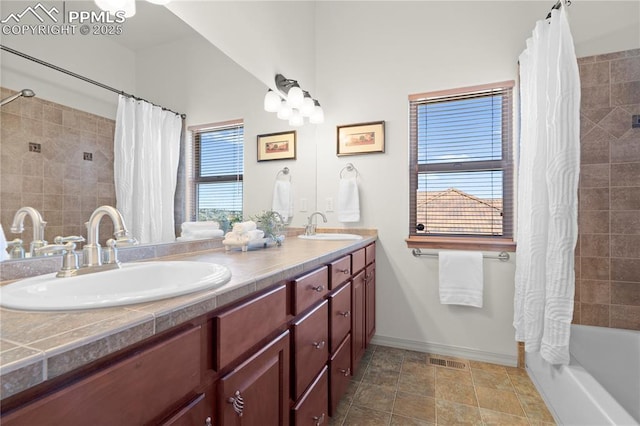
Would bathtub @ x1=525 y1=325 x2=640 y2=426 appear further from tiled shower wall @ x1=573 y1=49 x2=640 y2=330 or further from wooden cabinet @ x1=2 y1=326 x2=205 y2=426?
wooden cabinet @ x1=2 y1=326 x2=205 y2=426

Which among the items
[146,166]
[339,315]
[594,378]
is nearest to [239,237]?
[146,166]

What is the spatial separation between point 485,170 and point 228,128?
180 centimetres

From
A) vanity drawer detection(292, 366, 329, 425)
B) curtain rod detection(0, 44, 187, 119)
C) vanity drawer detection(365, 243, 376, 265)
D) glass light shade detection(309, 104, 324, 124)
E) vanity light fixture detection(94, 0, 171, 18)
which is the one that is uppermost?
glass light shade detection(309, 104, 324, 124)

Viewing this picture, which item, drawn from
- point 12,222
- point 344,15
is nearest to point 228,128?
point 12,222

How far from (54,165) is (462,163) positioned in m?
2.31

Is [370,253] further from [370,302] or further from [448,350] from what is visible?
[448,350]

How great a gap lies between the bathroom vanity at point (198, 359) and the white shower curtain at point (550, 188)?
109 centimetres

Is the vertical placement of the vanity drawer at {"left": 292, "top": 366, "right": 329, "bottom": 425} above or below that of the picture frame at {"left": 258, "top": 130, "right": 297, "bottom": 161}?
below

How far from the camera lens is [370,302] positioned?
7.20 feet

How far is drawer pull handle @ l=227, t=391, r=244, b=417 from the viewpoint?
72cm

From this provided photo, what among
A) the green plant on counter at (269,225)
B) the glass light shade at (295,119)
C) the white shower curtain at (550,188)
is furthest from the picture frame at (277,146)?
the white shower curtain at (550,188)

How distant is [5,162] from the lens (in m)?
0.78

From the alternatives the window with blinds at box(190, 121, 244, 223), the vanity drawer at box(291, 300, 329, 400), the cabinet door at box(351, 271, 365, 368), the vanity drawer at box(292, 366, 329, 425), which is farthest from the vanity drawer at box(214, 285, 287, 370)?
the cabinet door at box(351, 271, 365, 368)

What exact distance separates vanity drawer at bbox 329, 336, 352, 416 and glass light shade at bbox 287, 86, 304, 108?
1.62 meters
